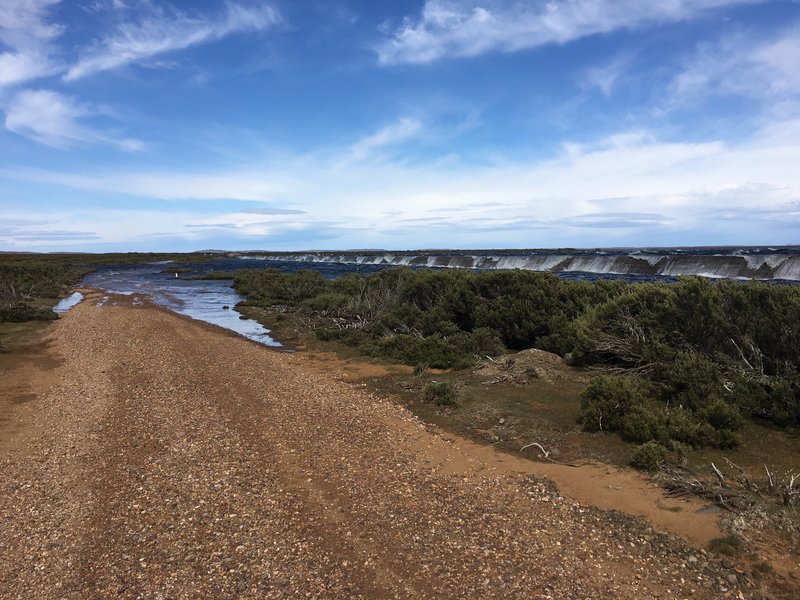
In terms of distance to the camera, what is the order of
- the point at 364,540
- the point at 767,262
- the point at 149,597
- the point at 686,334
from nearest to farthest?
the point at 149,597
the point at 364,540
the point at 686,334
the point at 767,262

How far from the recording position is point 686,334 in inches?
395

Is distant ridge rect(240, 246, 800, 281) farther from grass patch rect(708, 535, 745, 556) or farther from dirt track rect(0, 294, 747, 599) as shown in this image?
grass patch rect(708, 535, 745, 556)

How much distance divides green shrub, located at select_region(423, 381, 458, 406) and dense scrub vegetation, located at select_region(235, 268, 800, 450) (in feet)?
8.04

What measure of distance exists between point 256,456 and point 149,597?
2981mm

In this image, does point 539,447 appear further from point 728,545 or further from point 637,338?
point 637,338

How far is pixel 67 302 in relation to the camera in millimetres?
31906

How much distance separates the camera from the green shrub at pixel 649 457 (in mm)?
6316

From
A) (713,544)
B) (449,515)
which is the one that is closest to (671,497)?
(713,544)

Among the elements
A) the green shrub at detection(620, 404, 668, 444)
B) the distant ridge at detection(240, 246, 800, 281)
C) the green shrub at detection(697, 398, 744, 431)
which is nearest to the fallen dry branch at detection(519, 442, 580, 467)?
the green shrub at detection(620, 404, 668, 444)

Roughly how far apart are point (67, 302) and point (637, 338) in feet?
112

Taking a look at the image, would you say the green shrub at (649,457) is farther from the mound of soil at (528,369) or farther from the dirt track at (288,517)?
the mound of soil at (528,369)

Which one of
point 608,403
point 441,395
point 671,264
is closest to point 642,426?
point 608,403

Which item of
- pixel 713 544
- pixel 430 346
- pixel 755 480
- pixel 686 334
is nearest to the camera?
pixel 713 544

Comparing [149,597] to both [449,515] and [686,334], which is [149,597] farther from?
[686,334]
